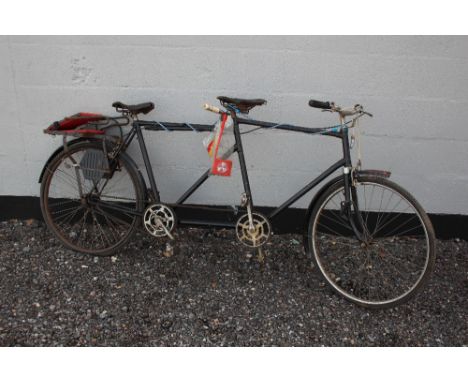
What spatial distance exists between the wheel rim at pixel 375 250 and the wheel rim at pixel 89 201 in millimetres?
1481

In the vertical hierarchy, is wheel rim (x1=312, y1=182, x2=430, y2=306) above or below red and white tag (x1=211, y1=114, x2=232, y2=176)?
below

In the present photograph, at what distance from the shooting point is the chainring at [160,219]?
122 inches

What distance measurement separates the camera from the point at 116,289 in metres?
3.06

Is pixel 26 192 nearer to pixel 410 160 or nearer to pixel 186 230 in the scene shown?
pixel 186 230

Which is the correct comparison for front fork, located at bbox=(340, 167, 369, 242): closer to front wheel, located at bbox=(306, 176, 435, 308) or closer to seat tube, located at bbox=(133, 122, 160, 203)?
front wheel, located at bbox=(306, 176, 435, 308)

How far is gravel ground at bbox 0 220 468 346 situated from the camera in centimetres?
272

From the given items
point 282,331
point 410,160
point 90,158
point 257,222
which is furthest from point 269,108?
point 282,331

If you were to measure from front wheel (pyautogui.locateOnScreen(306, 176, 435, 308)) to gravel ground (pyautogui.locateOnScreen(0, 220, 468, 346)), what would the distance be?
141 millimetres

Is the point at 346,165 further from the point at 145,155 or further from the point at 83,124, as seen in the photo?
the point at 83,124

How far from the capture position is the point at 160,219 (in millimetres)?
3100

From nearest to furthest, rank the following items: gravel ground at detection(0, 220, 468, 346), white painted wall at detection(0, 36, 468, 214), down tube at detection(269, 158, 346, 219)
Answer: gravel ground at detection(0, 220, 468, 346)
down tube at detection(269, 158, 346, 219)
white painted wall at detection(0, 36, 468, 214)

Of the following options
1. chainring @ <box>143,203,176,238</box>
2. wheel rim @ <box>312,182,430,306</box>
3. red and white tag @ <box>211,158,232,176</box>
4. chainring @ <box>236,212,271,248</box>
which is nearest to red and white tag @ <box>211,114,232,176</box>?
red and white tag @ <box>211,158,232,176</box>

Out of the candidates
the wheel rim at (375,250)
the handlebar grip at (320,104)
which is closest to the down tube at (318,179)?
the wheel rim at (375,250)

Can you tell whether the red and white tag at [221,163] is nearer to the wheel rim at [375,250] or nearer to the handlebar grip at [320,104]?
the handlebar grip at [320,104]
